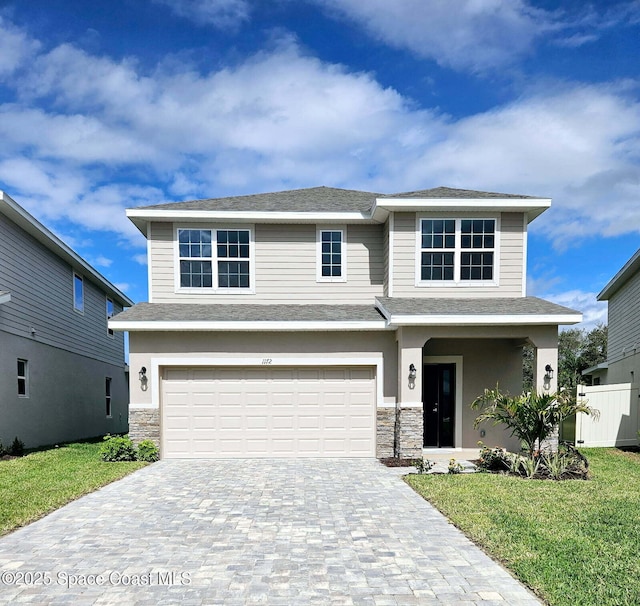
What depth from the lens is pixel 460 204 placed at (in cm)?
1178

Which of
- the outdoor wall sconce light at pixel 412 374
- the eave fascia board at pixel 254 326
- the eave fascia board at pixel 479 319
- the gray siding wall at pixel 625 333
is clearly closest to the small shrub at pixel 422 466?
the outdoor wall sconce light at pixel 412 374

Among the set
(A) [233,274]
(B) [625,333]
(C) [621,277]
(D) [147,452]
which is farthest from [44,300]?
(B) [625,333]

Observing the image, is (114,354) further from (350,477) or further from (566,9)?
(566,9)

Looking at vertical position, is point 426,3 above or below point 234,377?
above

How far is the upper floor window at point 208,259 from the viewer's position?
1253cm

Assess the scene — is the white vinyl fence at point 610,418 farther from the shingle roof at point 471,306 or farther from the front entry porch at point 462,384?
the shingle roof at point 471,306

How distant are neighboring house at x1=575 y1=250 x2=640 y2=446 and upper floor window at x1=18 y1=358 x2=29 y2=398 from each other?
15.0m

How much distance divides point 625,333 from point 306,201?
→ 12207 mm

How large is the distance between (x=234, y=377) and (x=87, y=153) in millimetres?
10721

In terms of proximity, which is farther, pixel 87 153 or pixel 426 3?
pixel 87 153

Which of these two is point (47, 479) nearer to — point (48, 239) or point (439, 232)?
point (48, 239)

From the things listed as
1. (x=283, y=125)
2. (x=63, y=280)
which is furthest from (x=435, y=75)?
(x=63, y=280)

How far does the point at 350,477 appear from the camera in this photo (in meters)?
9.05

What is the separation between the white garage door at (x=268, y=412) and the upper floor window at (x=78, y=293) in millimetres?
7682
